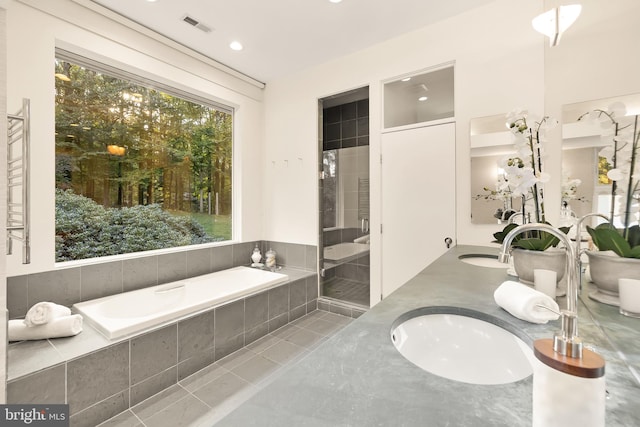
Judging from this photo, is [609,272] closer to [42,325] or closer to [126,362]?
[126,362]

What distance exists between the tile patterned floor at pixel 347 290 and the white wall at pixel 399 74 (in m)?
0.28

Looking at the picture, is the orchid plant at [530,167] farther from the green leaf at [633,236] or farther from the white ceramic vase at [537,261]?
the green leaf at [633,236]

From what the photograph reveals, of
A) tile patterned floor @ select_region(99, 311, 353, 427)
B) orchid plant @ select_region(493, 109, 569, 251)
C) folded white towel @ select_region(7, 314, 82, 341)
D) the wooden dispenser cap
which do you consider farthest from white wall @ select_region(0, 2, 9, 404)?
orchid plant @ select_region(493, 109, 569, 251)

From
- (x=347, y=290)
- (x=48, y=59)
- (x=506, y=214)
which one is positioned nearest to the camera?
(x=48, y=59)

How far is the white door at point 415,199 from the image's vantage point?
2.45 m

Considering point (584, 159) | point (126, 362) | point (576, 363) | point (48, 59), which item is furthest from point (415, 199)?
point (48, 59)

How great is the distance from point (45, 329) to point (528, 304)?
96.8 inches

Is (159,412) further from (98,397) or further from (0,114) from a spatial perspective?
(0,114)

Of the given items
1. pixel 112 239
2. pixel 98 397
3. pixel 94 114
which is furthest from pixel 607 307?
pixel 94 114

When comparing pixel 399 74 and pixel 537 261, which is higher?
pixel 399 74

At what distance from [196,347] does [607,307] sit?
90.5 inches

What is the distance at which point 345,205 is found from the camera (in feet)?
11.0

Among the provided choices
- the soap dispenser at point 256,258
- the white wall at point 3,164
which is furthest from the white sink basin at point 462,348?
the soap dispenser at point 256,258

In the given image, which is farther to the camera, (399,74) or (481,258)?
(399,74)
